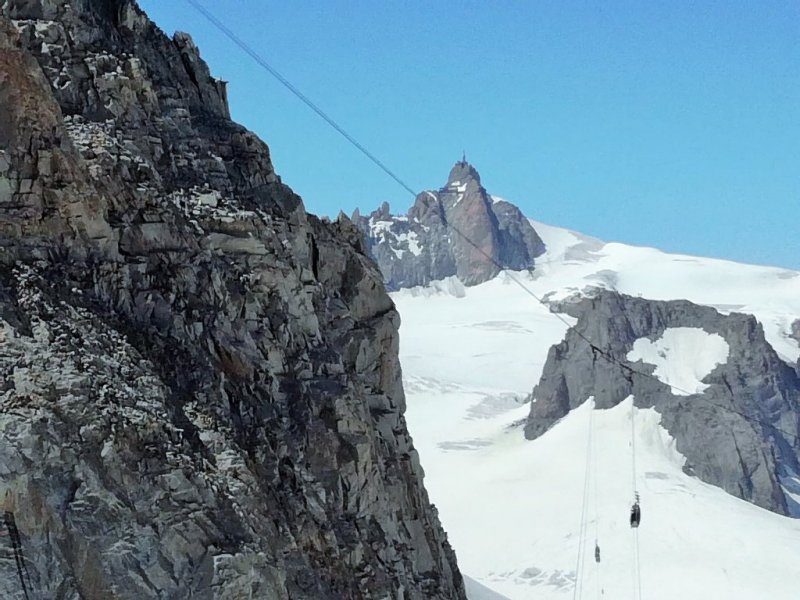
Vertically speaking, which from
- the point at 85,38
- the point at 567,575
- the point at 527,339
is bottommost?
the point at 567,575

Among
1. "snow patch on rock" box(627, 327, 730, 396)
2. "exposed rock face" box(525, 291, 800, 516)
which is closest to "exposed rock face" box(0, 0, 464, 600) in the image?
"exposed rock face" box(525, 291, 800, 516)

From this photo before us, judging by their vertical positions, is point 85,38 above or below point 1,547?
above

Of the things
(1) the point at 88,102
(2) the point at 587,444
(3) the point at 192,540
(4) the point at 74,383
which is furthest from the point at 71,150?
(2) the point at 587,444

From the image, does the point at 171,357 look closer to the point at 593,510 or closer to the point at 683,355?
the point at 593,510

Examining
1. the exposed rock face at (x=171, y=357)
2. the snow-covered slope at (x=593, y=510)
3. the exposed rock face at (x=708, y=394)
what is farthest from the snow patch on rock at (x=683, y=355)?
the exposed rock face at (x=171, y=357)

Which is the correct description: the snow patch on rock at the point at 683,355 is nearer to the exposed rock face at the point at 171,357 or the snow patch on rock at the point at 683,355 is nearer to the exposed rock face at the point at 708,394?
the exposed rock face at the point at 708,394

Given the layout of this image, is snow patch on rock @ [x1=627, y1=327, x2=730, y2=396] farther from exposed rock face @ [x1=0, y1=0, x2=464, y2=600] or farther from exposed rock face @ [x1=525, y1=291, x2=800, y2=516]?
exposed rock face @ [x1=0, y1=0, x2=464, y2=600]

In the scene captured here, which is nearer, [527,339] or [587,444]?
[587,444]

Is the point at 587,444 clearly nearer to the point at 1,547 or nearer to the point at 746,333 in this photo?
the point at 746,333
